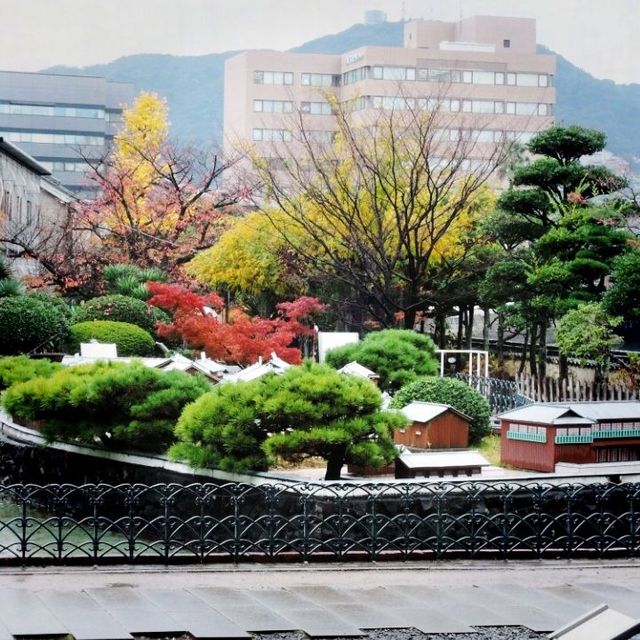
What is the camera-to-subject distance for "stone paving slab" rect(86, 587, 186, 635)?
9.34 m

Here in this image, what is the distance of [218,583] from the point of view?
441 inches

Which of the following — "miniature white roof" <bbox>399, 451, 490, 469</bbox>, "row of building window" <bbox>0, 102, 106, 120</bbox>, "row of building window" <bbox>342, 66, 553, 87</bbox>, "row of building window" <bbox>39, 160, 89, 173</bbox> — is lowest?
"miniature white roof" <bbox>399, 451, 490, 469</bbox>

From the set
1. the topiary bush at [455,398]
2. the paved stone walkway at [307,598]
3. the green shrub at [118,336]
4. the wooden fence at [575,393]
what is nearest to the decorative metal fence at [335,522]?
the paved stone walkway at [307,598]

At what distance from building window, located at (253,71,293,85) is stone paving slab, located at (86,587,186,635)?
93.3 metres

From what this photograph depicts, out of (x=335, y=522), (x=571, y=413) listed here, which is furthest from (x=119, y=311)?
(x=335, y=522)

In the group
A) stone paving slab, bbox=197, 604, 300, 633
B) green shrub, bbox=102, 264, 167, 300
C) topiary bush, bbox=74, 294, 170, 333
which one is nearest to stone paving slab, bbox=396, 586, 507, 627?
stone paving slab, bbox=197, 604, 300, 633

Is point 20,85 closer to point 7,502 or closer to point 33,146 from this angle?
point 33,146

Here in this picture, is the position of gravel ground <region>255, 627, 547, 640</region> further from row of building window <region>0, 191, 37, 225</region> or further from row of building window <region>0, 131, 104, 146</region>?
row of building window <region>0, 131, 104, 146</region>

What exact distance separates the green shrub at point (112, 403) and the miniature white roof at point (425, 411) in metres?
3.38

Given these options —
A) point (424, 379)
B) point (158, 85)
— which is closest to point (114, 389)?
point (424, 379)

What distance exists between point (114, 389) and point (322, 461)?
11.3 feet

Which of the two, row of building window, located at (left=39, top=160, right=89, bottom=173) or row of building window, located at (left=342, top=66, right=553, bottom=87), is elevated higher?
row of building window, located at (left=342, top=66, right=553, bottom=87)

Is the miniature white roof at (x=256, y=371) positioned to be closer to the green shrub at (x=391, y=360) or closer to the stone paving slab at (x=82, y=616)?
the green shrub at (x=391, y=360)

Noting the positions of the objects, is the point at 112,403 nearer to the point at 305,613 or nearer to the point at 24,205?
A: the point at 305,613
